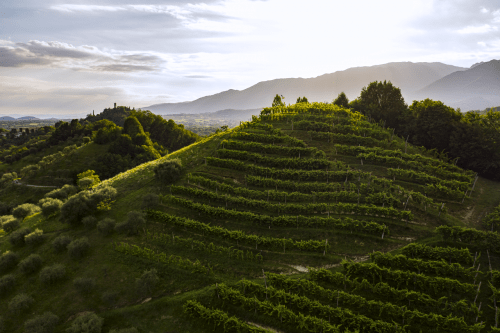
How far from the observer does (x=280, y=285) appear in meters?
18.8

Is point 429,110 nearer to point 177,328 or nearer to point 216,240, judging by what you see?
point 216,240

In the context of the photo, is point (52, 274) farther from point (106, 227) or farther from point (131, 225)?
point (131, 225)

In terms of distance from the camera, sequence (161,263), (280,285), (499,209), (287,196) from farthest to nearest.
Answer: (287,196)
(499,209)
(161,263)
(280,285)

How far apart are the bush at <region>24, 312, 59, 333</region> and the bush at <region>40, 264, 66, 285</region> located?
4209 mm

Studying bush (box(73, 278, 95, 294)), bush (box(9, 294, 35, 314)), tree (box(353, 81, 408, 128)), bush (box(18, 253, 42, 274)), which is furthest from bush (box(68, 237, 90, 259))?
tree (box(353, 81, 408, 128))

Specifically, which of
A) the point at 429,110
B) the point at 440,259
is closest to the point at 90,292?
the point at 440,259

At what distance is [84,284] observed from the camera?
2025cm

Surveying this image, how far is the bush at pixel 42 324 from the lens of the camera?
1736 cm

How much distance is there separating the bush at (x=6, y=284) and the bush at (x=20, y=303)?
350 cm

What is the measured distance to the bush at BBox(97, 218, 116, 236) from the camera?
26.2m

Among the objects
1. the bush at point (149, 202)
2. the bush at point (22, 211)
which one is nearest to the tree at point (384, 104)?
the bush at point (149, 202)

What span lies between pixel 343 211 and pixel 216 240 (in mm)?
15097

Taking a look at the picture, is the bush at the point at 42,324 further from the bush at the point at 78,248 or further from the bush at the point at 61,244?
the bush at the point at 61,244

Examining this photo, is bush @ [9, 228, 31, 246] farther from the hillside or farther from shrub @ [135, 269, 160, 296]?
shrub @ [135, 269, 160, 296]
